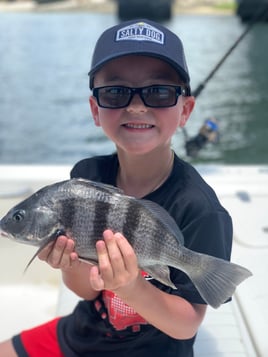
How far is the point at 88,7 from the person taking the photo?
58594 millimetres

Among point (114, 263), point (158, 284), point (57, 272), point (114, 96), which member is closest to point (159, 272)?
point (114, 263)

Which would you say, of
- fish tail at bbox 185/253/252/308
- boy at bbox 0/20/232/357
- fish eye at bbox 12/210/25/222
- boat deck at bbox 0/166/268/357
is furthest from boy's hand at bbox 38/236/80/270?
boat deck at bbox 0/166/268/357

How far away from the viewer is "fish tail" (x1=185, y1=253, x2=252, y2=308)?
4.30 ft

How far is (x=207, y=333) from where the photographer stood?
1899 millimetres

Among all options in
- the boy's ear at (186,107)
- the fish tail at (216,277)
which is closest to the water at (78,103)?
the boy's ear at (186,107)

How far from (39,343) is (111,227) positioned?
0.74 meters

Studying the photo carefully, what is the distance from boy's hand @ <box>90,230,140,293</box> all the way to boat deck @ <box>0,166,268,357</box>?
0.83 m

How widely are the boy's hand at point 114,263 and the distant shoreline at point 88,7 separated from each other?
5260 centimetres

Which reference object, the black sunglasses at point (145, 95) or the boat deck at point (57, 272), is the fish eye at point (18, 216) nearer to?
the black sunglasses at point (145, 95)

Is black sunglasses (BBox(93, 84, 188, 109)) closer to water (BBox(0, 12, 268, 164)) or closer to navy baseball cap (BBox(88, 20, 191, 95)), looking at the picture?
navy baseball cap (BBox(88, 20, 191, 95))

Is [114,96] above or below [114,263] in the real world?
above

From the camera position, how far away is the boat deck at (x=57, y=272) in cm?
206

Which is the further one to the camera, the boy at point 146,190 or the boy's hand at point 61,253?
the boy at point 146,190

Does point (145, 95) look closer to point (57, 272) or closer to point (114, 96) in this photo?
point (114, 96)
